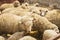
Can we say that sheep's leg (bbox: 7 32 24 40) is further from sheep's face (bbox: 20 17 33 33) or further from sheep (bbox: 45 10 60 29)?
sheep (bbox: 45 10 60 29)

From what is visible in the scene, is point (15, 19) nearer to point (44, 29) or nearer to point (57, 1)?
point (44, 29)

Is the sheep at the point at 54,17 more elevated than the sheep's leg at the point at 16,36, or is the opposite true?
the sheep at the point at 54,17

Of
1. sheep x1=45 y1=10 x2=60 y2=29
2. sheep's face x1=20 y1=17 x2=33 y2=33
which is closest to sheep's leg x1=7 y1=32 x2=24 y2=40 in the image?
sheep's face x1=20 y1=17 x2=33 y2=33

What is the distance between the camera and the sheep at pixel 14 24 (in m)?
0.67

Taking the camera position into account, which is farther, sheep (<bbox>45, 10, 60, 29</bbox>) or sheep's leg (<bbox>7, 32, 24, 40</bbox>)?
sheep (<bbox>45, 10, 60, 29</bbox>)

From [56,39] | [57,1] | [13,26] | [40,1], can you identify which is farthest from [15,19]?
[40,1]

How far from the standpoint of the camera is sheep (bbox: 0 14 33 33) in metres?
0.67

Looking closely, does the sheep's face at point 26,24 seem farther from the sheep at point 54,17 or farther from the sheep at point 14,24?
the sheep at point 54,17

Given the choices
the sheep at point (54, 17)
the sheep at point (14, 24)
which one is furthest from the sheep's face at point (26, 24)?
the sheep at point (54, 17)

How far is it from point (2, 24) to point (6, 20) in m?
0.02

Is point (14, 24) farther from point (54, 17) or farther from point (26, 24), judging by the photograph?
point (54, 17)

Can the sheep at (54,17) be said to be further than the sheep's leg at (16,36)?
Yes

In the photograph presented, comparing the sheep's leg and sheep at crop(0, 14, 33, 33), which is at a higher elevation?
sheep at crop(0, 14, 33, 33)

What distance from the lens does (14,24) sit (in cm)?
70
